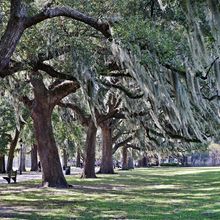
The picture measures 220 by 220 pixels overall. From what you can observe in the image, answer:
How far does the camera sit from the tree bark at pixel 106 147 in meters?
32.8

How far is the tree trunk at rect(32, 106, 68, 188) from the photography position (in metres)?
18.4

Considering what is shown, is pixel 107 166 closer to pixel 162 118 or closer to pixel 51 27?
pixel 162 118

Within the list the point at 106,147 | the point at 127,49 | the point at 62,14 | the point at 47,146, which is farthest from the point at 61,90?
the point at 106,147

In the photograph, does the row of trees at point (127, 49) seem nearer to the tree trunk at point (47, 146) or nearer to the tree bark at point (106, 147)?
the tree trunk at point (47, 146)

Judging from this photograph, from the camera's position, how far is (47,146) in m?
18.4

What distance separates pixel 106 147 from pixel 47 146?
15.2m

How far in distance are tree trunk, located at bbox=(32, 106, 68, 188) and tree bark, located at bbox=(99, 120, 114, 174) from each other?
1416cm

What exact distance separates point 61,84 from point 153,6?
6.95 m

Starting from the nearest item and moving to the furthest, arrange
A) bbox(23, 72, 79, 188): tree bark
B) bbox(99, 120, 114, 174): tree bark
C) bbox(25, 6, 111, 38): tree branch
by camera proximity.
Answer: bbox(25, 6, 111, 38): tree branch < bbox(23, 72, 79, 188): tree bark < bbox(99, 120, 114, 174): tree bark

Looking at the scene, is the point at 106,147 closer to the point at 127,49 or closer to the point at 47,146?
the point at 47,146

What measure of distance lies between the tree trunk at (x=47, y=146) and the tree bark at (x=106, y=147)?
46.4 feet

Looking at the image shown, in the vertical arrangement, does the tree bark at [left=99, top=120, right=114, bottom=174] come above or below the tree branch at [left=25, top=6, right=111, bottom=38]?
below

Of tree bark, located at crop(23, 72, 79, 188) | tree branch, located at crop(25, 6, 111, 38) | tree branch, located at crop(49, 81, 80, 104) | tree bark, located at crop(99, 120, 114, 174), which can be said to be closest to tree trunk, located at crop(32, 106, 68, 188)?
tree bark, located at crop(23, 72, 79, 188)

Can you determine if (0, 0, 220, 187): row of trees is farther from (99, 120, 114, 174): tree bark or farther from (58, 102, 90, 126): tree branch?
(99, 120, 114, 174): tree bark
